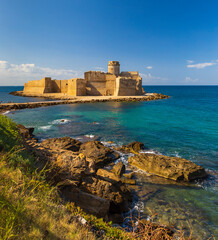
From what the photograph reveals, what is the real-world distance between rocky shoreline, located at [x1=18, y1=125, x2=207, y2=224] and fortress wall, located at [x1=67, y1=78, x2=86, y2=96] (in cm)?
3513

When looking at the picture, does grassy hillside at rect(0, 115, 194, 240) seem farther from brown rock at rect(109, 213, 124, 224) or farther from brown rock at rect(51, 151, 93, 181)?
brown rock at rect(109, 213, 124, 224)

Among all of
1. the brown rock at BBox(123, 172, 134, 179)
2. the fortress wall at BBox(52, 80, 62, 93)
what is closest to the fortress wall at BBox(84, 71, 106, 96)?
the fortress wall at BBox(52, 80, 62, 93)

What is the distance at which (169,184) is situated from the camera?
22.6 feet

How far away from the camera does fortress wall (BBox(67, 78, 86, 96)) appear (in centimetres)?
4119

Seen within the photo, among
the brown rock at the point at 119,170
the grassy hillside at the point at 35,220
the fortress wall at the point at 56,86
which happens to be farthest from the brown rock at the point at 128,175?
the fortress wall at the point at 56,86

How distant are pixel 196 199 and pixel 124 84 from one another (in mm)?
38951

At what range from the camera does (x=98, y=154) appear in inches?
352

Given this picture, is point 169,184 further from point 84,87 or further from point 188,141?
point 84,87

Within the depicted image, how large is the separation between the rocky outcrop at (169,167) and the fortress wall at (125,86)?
35300 mm

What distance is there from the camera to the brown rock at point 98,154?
8.55m

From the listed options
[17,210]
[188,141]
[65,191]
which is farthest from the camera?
[188,141]

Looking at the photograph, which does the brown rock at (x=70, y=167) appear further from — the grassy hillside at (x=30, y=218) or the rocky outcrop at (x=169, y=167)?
the rocky outcrop at (x=169, y=167)

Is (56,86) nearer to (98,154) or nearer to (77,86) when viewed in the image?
(77,86)

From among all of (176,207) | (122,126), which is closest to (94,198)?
(176,207)
